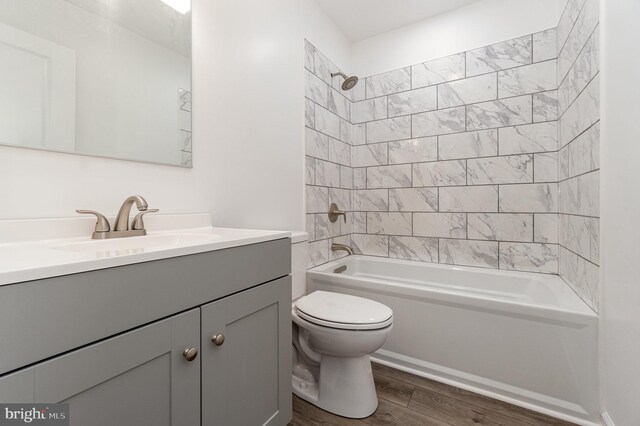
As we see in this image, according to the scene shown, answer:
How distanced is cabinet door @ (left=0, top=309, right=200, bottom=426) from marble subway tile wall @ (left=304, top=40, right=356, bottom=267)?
1392mm

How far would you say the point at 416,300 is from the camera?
174 centimetres

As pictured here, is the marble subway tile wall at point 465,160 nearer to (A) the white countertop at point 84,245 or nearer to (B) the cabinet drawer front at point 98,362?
(A) the white countertop at point 84,245

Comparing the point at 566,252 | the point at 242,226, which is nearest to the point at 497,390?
the point at 566,252

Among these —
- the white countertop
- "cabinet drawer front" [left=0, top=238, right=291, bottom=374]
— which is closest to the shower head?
the white countertop

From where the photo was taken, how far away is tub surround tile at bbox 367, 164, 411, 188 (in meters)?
2.50

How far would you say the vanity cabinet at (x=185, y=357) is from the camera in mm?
551

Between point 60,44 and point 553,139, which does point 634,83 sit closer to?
point 553,139

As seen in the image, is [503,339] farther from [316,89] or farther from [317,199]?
[316,89]

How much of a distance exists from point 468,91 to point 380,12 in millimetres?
953

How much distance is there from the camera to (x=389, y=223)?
2.60 m

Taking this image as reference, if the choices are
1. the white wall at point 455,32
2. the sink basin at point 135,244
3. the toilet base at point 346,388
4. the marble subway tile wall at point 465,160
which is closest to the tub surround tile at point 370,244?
the marble subway tile wall at point 465,160

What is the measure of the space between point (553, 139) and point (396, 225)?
1.26 m

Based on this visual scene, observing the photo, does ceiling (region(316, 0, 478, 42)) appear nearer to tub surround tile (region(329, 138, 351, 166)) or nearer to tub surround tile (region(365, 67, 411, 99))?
tub surround tile (region(365, 67, 411, 99))

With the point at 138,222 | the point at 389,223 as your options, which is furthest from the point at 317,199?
→ the point at 138,222
